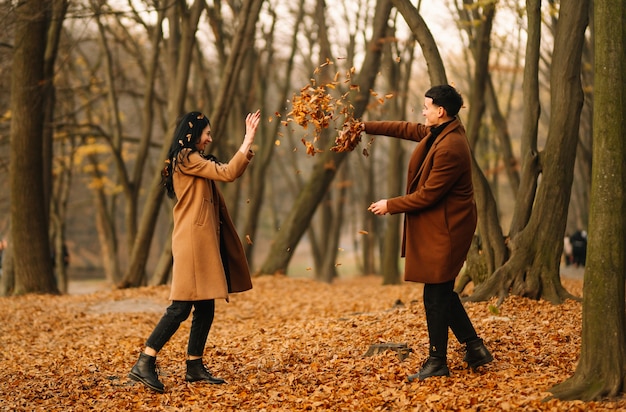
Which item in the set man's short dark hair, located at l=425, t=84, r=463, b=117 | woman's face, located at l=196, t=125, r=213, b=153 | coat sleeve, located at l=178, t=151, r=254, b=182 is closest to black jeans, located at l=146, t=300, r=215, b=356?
coat sleeve, located at l=178, t=151, r=254, b=182

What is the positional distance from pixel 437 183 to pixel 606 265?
128 centimetres

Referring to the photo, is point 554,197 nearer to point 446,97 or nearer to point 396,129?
point 396,129

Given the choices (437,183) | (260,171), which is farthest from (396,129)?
(260,171)

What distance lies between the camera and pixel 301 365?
6.96 metres

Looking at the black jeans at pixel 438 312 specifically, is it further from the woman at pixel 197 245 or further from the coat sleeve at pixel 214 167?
the coat sleeve at pixel 214 167

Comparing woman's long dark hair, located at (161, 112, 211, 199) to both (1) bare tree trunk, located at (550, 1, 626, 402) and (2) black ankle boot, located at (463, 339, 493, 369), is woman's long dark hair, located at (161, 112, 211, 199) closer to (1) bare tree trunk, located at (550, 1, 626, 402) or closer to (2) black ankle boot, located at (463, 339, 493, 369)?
(2) black ankle boot, located at (463, 339, 493, 369)

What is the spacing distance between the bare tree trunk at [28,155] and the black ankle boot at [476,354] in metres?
11.0

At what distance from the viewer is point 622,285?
5.41 metres

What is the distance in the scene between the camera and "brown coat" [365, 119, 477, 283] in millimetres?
5789

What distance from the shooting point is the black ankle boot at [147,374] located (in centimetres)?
616

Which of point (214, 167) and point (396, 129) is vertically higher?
point (396, 129)

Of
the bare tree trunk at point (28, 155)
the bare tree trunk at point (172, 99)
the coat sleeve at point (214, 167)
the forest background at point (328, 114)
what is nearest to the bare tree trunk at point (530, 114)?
the forest background at point (328, 114)

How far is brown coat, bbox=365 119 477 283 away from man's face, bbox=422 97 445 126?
10cm

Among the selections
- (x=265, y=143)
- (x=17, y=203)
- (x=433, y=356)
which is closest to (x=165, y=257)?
(x=17, y=203)
